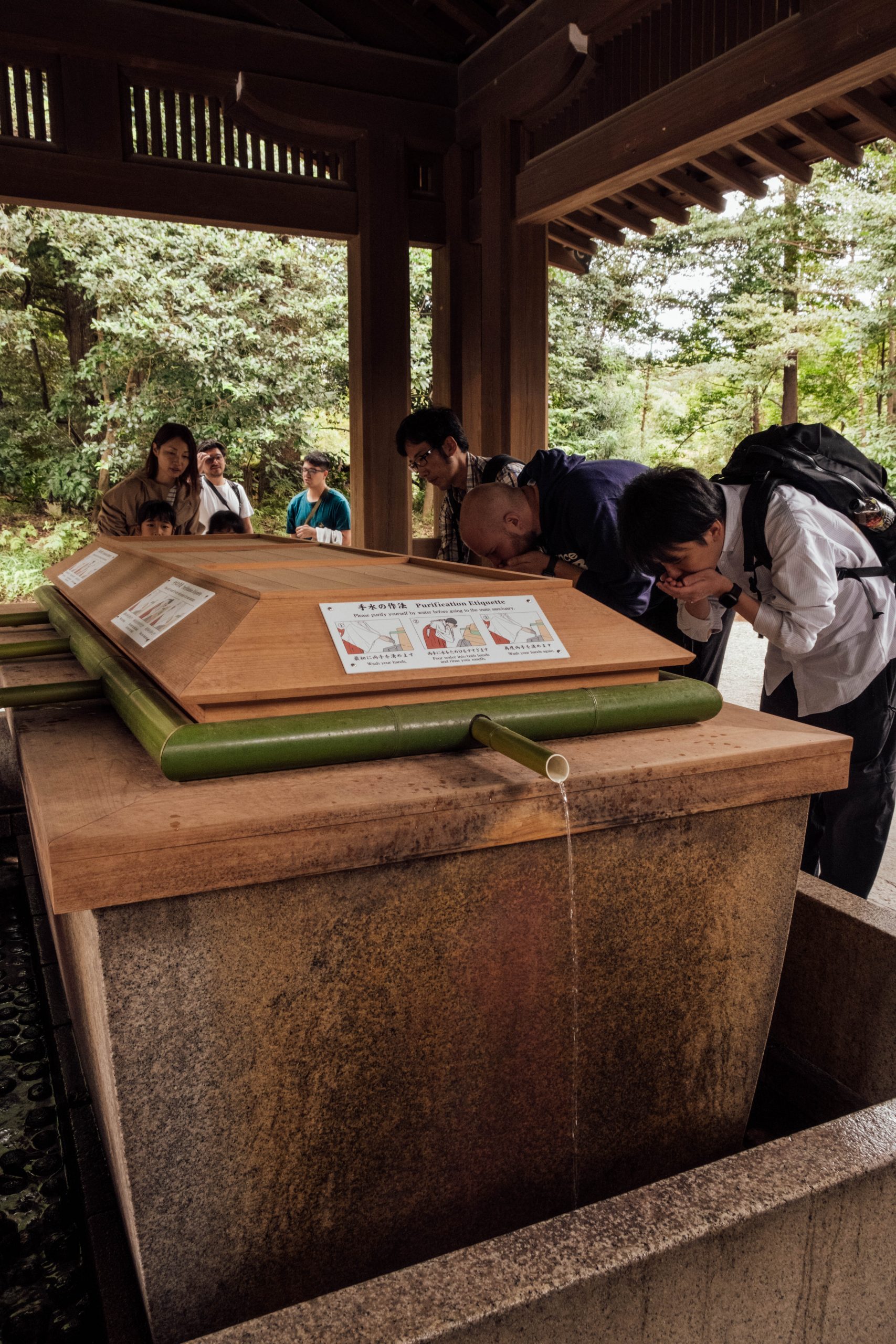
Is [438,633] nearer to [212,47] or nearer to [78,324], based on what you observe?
[212,47]

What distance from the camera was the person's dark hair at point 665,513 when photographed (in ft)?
6.89

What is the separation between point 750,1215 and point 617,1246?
0.17 metres

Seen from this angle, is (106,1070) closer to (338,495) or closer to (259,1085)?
(259,1085)

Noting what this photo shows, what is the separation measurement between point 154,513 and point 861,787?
137 inches

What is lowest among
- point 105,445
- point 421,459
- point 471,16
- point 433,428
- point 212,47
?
point 421,459

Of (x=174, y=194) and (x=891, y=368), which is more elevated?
(x=891, y=368)

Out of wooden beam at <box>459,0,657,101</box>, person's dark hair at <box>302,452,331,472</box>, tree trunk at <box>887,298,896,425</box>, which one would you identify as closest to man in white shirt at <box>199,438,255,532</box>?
person's dark hair at <box>302,452,331,472</box>

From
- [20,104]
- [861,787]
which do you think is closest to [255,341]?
[20,104]

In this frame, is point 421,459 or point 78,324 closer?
point 421,459

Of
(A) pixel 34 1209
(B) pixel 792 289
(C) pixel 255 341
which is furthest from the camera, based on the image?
(B) pixel 792 289

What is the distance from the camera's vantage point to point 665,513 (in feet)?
6.92

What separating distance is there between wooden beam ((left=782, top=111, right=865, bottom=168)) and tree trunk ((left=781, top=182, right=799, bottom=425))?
48.9 feet

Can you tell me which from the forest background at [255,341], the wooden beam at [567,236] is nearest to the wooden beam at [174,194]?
the wooden beam at [567,236]

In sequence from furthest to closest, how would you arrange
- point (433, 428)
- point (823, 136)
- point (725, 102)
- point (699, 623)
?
point (823, 136) < point (433, 428) < point (725, 102) < point (699, 623)
